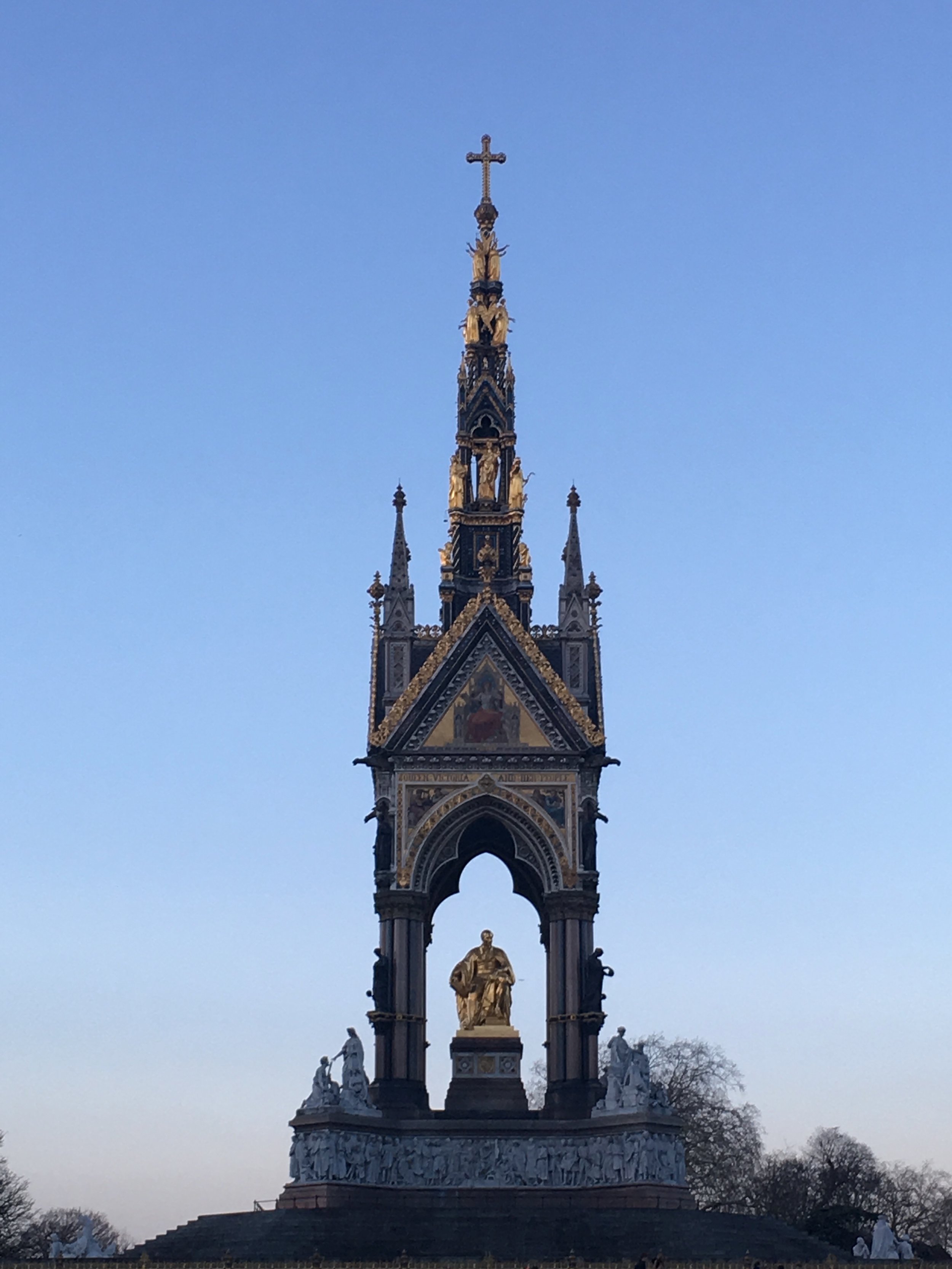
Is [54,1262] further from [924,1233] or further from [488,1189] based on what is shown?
[924,1233]

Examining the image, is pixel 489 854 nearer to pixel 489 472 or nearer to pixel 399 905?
pixel 399 905

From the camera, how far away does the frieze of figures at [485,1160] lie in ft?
136

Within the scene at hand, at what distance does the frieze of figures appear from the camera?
41594mm

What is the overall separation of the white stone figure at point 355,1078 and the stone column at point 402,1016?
3.17ft

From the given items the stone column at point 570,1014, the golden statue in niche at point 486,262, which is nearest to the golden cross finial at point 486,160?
the golden statue in niche at point 486,262

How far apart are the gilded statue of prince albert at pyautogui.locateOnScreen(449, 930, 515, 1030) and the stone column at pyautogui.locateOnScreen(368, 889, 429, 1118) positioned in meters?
0.95

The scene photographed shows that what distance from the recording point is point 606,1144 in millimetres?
42281

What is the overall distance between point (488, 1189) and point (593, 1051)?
3.79 meters

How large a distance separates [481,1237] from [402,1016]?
23.1 feet

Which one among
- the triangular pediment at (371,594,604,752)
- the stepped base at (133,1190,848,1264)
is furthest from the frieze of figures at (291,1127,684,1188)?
the triangular pediment at (371,594,604,752)

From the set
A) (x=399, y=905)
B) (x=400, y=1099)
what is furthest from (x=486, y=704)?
(x=400, y=1099)

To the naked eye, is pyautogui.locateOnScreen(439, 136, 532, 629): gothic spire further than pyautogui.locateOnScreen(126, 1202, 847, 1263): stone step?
Yes

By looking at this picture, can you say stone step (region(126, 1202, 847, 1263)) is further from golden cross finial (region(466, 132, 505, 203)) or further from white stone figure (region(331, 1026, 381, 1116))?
golden cross finial (region(466, 132, 505, 203))

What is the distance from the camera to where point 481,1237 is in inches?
1511
